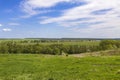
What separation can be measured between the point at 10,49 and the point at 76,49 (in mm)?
28663

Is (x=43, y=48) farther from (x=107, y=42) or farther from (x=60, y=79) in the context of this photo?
(x=60, y=79)

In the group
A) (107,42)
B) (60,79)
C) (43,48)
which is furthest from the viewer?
(43,48)

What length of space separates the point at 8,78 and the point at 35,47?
74284mm

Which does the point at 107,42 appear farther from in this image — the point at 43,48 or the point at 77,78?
the point at 77,78

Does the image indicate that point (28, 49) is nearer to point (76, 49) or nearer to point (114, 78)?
point (76, 49)

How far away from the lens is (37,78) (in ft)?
82.2

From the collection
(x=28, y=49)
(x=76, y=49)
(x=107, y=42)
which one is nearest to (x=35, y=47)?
(x=28, y=49)

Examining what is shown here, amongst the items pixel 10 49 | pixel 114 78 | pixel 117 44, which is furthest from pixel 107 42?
pixel 114 78

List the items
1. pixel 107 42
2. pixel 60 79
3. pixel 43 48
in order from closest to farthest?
pixel 60 79
pixel 107 42
pixel 43 48

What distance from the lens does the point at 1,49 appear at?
9994 cm

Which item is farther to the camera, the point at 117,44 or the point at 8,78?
the point at 117,44

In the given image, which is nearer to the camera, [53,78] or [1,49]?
[53,78]

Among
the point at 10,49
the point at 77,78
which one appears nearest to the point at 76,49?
the point at 10,49

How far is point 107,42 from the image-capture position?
306 ft
